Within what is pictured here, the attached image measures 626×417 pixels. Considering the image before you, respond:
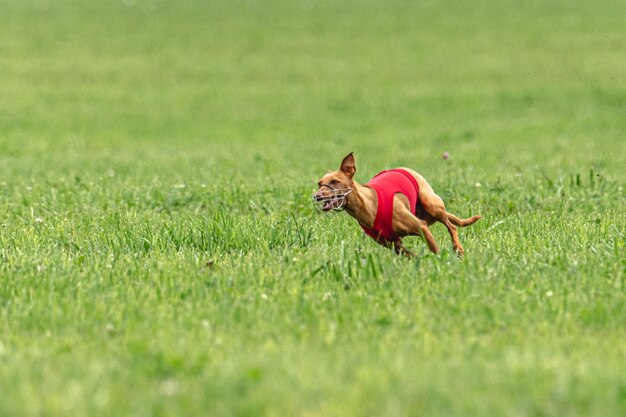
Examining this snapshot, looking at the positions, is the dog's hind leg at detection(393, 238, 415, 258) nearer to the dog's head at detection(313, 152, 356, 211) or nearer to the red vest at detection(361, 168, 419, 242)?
the red vest at detection(361, 168, 419, 242)

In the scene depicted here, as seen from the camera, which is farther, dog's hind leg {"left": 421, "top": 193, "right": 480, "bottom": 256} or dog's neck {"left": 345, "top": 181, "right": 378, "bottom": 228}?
dog's hind leg {"left": 421, "top": 193, "right": 480, "bottom": 256}

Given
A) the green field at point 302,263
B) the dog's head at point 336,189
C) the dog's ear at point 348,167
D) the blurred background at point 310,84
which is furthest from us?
the blurred background at point 310,84

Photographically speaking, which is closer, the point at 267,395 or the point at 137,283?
the point at 267,395

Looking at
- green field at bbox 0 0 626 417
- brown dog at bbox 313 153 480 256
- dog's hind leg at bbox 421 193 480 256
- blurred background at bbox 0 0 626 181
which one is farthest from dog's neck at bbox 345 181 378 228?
blurred background at bbox 0 0 626 181

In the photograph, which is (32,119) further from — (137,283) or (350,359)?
(350,359)

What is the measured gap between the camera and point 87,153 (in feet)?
51.9

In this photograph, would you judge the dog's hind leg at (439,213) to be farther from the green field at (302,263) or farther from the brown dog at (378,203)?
the green field at (302,263)

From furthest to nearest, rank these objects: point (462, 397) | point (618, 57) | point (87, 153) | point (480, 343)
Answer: point (618, 57), point (87, 153), point (480, 343), point (462, 397)

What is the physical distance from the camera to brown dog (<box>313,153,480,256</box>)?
221 inches

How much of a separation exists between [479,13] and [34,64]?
15.8 m

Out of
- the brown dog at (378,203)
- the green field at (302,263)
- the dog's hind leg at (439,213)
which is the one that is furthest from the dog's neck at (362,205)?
the dog's hind leg at (439,213)

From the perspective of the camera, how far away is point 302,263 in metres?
5.55

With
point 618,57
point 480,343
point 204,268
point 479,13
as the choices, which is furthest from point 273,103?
point 480,343

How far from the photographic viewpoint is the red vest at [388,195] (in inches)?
227
